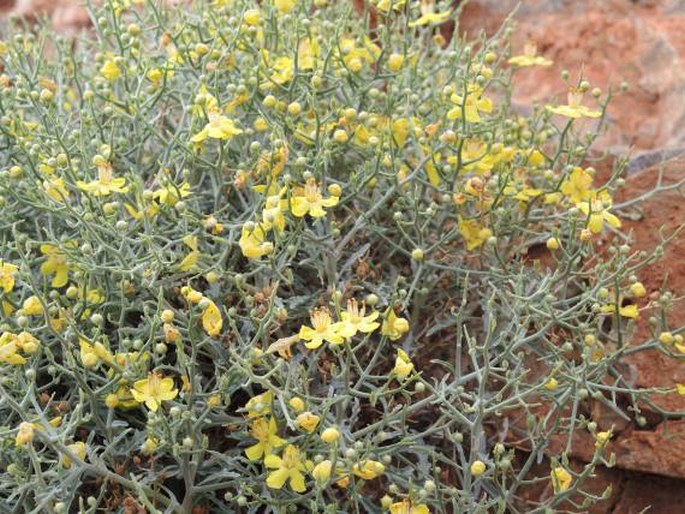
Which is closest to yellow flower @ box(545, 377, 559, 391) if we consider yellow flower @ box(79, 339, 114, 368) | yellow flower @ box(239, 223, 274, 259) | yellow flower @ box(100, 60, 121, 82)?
yellow flower @ box(239, 223, 274, 259)

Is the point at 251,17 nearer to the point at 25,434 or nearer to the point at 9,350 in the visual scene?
the point at 9,350

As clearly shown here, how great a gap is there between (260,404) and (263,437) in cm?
9

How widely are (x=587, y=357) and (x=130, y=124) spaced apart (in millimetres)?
1187

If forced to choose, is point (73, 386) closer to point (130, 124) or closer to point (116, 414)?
point (116, 414)

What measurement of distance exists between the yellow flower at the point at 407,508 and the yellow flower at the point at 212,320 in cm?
45

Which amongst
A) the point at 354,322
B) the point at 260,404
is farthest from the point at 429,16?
the point at 260,404

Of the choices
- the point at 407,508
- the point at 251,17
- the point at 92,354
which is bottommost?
the point at 407,508

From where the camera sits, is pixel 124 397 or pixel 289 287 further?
pixel 289 287

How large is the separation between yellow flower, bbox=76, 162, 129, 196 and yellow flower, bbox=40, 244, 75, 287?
0.15 meters

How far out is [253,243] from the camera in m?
1.90

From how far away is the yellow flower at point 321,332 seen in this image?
1806 mm

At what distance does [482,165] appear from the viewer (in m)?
2.21

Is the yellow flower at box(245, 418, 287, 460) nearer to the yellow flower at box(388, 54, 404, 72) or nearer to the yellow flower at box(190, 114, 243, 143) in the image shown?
the yellow flower at box(190, 114, 243, 143)

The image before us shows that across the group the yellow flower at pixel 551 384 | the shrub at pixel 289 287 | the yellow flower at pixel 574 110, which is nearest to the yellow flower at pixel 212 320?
the shrub at pixel 289 287
